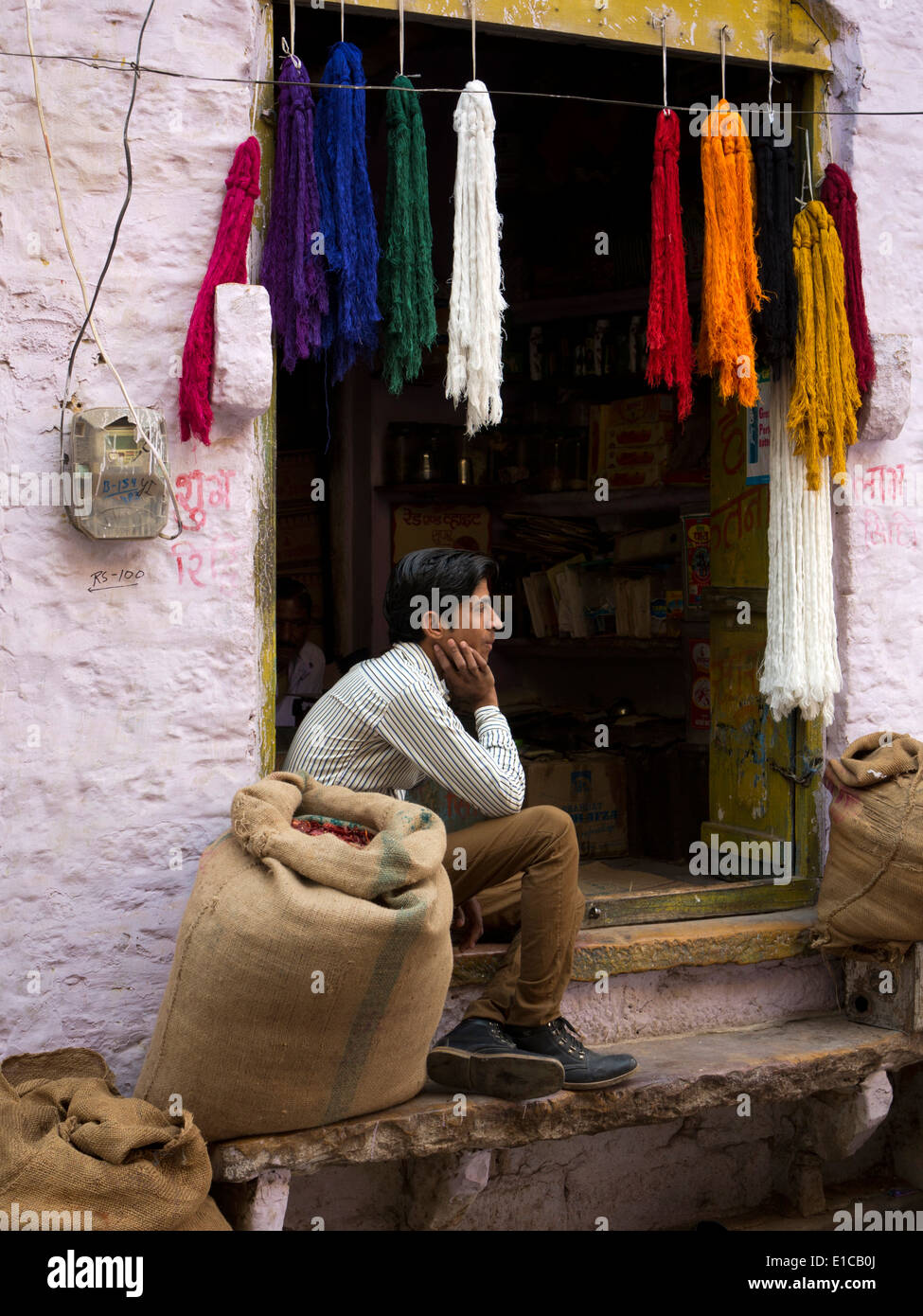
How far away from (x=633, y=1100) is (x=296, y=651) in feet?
11.1

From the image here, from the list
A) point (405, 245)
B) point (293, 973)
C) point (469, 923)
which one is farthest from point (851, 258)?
point (293, 973)

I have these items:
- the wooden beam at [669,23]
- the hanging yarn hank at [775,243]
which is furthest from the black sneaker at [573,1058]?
the wooden beam at [669,23]

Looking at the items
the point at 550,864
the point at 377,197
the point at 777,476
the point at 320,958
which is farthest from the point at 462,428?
the point at 320,958

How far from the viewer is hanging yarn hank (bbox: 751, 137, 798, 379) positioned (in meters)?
3.92

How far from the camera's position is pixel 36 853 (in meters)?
3.17

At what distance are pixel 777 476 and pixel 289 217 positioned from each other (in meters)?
1.68

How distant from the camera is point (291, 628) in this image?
629cm

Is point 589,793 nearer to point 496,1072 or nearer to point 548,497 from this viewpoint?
point 548,497

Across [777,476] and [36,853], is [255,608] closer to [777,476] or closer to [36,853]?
[36,853]

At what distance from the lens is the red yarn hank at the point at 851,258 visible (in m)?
4.03

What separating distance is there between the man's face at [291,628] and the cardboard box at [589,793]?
1.37 meters

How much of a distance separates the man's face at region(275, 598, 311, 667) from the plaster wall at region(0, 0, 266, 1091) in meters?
2.87
